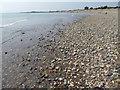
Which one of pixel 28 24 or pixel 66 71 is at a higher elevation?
pixel 28 24

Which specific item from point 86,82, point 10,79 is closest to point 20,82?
point 10,79

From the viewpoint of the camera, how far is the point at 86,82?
609cm

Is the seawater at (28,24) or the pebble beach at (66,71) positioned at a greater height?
the seawater at (28,24)

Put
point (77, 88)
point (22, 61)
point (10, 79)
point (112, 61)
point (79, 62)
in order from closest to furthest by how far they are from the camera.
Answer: point (77, 88), point (10, 79), point (112, 61), point (79, 62), point (22, 61)

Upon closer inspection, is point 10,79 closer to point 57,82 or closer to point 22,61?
point 22,61

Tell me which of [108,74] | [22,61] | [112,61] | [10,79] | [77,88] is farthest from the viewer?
[22,61]

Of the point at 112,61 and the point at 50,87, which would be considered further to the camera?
the point at 112,61

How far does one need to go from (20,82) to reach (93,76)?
182 inches

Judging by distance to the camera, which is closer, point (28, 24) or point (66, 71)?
point (66, 71)

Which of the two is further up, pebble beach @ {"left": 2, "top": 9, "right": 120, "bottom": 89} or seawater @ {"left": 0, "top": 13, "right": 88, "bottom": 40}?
seawater @ {"left": 0, "top": 13, "right": 88, "bottom": 40}

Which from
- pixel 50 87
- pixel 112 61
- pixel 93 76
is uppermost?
pixel 112 61

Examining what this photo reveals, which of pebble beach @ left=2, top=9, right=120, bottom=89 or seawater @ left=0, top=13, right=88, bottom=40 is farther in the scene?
seawater @ left=0, top=13, right=88, bottom=40

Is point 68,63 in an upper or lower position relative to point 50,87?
upper

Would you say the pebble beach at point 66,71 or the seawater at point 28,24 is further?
the seawater at point 28,24
